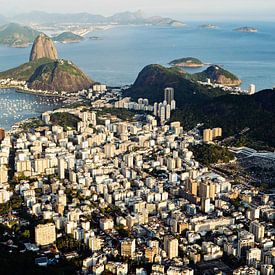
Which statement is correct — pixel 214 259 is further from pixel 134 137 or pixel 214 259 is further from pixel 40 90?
pixel 40 90

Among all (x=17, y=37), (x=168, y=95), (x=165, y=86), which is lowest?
(x=168, y=95)

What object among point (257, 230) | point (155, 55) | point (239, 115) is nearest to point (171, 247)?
point (257, 230)

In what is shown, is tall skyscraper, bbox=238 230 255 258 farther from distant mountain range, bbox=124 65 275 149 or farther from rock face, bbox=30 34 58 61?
rock face, bbox=30 34 58 61

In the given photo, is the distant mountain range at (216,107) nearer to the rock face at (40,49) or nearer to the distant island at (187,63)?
the distant island at (187,63)

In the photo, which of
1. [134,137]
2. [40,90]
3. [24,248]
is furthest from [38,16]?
[24,248]

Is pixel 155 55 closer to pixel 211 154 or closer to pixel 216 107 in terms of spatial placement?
pixel 216 107

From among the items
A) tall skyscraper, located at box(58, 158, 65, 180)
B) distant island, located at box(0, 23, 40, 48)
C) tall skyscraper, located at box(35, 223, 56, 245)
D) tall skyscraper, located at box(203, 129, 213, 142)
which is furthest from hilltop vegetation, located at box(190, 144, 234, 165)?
distant island, located at box(0, 23, 40, 48)

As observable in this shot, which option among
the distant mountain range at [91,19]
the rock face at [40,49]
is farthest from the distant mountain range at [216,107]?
the distant mountain range at [91,19]
